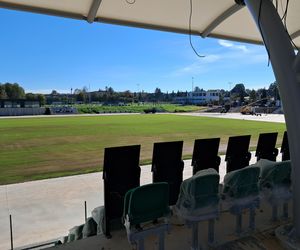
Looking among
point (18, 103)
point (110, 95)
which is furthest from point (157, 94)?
point (18, 103)

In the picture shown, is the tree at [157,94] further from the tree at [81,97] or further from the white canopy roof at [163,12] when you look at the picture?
the white canopy roof at [163,12]

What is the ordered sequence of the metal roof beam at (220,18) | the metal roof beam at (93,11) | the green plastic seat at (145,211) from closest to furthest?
1. the green plastic seat at (145,211)
2. the metal roof beam at (93,11)
3. the metal roof beam at (220,18)

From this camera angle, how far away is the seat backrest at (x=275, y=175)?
4.09 m

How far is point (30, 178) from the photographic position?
32.0 feet

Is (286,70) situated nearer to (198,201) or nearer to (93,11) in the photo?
(198,201)

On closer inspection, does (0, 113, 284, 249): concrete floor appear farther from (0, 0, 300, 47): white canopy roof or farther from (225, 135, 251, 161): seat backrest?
(0, 0, 300, 47): white canopy roof

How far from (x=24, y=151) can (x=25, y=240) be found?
10631mm

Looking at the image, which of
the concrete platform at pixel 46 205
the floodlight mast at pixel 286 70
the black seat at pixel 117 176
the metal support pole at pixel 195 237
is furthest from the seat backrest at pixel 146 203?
the concrete platform at pixel 46 205

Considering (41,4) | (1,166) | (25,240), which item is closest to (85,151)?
(1,166)

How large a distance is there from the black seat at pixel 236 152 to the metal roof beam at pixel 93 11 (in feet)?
10.8

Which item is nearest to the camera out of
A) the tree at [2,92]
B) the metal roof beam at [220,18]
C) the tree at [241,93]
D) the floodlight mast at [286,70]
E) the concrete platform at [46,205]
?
the floodlight mast at [286,70]

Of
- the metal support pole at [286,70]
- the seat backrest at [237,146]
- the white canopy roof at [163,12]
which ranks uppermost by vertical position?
the white canopy roof at [163,12]

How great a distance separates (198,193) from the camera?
3.37 meters

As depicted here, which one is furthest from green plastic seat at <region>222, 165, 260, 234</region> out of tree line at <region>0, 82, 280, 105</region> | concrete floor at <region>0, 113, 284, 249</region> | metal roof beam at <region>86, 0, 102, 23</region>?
tree line at <region>0, 82, 280, 105</region>
